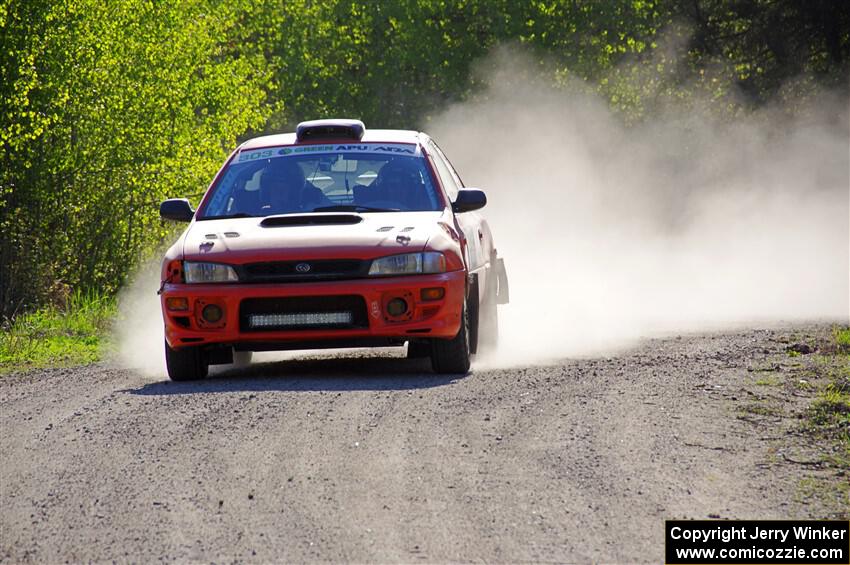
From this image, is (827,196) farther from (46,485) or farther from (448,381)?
(46,485)

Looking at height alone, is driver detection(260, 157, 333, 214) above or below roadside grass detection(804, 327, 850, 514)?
above

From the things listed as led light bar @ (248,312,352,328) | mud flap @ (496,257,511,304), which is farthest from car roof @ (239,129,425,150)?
led light bar @ (248,312,352,328)

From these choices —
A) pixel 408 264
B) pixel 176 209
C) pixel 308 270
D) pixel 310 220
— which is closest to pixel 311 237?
pixel 308 270

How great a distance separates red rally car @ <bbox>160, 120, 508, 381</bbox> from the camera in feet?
34.8

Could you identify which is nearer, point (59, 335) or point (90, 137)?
point (59, 335)

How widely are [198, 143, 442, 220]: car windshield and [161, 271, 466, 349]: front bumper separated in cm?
106

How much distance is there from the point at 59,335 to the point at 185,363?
258 inches

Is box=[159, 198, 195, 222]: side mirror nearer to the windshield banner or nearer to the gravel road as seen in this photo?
the windshield banner

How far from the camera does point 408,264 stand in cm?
1066

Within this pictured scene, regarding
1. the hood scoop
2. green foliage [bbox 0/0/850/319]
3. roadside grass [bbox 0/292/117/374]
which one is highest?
green foliage [bbox 0/0/850/319]

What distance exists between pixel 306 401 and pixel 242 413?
516 mm

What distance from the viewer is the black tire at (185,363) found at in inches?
436

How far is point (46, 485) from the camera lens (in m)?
7.37

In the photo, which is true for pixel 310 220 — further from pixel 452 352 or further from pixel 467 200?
pixel 452 352
